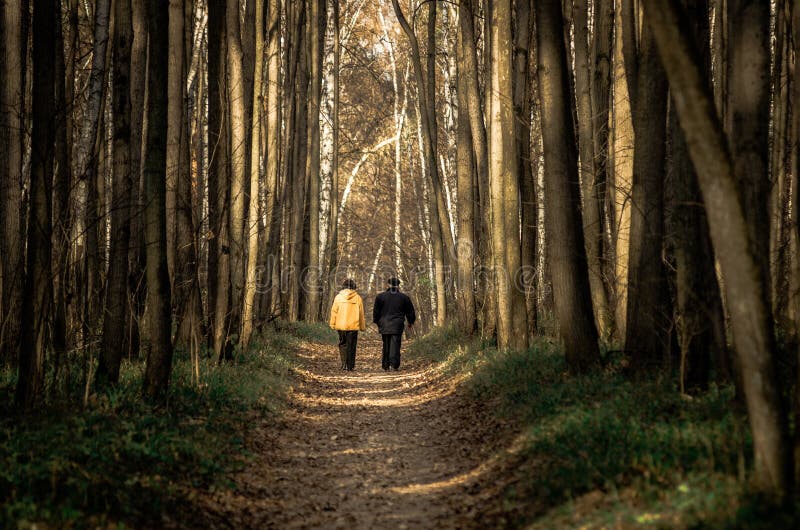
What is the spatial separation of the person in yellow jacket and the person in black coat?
1.82 ft

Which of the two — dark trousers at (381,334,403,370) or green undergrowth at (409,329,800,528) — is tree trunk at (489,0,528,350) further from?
dark trousers at (381,334,403,370)

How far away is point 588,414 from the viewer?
7859 millimetres

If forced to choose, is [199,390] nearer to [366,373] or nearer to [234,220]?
[234,220]

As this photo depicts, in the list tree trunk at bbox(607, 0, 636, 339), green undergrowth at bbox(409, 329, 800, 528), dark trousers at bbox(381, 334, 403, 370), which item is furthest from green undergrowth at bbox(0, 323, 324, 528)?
dark trousers at bbox(381, 334, 403, 370)

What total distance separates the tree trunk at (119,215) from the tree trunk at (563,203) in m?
5.22

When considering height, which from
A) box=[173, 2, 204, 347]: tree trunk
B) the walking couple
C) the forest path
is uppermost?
box=[173, 2, 204, 347]: tree trunk

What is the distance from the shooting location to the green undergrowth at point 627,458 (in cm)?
487

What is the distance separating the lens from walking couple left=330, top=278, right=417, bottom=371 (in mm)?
17281

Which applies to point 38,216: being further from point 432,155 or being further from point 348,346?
point 432,155

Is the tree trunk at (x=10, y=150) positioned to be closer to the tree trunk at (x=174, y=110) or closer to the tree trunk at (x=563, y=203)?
the tree trunk at (x=174, y=110)

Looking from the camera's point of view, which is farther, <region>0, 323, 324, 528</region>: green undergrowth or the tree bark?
the tree bark

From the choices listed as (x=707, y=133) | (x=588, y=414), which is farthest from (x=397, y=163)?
(x=707, y=133)

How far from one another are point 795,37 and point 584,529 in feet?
23.7

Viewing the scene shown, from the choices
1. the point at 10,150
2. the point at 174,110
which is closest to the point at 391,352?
the point at 174,110
